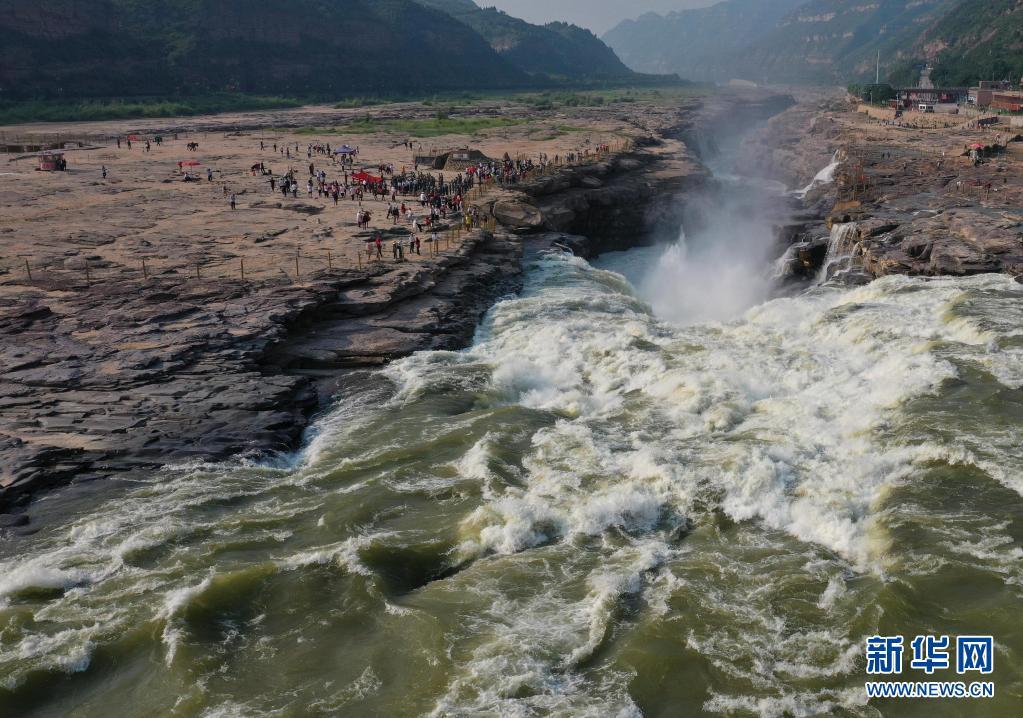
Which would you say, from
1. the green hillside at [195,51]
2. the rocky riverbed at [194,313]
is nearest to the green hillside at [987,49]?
the green hillside at [195,51]

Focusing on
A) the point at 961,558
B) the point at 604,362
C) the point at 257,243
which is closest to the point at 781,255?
the point at 604,362

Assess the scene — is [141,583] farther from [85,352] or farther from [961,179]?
[961,179]

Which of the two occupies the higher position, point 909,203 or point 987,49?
point 987,49

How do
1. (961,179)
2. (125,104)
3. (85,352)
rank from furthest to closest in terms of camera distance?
(125,104)
(961,179)
(85,352)

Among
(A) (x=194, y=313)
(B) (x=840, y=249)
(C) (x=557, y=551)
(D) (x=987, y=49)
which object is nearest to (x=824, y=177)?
(B) (x=840, y=249)

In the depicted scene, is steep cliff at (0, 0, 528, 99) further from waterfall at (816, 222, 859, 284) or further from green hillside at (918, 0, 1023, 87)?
waterfall at (816, 222, 859, 284)

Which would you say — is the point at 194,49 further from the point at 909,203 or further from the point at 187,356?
the point at 187,356
